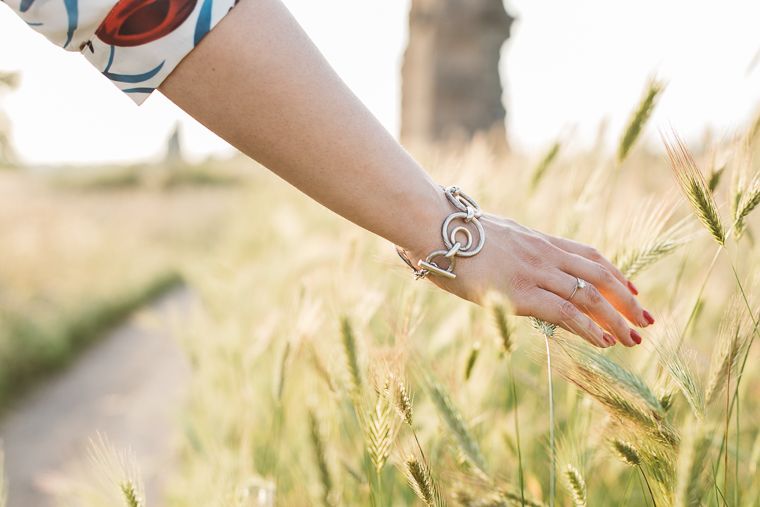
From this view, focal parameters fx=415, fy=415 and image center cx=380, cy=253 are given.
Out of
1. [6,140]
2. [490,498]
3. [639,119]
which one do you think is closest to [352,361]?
[490,498]

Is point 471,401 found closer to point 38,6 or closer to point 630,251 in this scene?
point 630,251

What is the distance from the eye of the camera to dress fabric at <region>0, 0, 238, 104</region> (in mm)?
378

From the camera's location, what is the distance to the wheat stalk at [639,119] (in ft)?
2.20

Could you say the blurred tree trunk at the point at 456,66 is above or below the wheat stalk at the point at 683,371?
above

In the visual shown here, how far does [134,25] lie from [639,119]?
736mm

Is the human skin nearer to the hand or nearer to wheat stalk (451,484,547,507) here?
the hand

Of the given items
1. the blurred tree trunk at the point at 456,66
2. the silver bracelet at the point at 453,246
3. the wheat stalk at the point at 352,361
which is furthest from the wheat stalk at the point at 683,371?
the blurred tree trunk at the point at 456,66

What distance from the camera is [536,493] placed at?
2.29 feet

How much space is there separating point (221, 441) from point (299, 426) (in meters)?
0.17

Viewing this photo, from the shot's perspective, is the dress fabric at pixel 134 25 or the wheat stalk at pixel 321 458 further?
the wheat stalk at pixel 321 458

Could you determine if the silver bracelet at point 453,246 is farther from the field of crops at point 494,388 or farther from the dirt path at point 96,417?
the dirt path at point 96,417

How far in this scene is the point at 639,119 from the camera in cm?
70

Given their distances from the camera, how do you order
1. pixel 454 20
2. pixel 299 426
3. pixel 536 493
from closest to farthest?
1. pixel 536 493
2. pixel 299 426
3. pixel 454 20

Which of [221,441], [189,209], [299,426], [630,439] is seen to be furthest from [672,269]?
[189,209]
